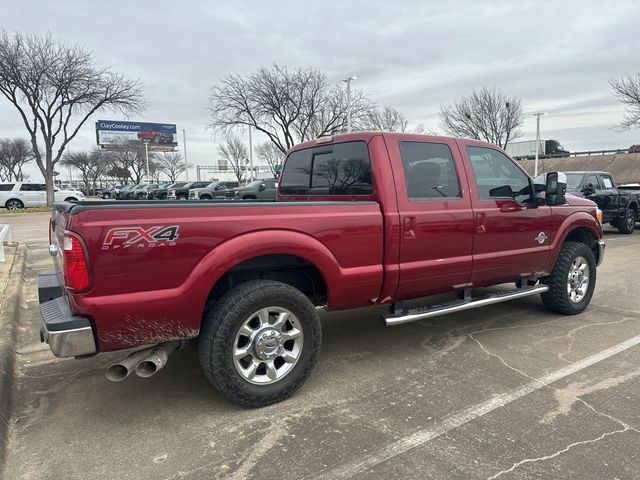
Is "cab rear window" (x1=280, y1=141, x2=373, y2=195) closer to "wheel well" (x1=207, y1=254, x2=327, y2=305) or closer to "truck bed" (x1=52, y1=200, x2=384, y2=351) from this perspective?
"truck bed" (x1=52, y1=200, x2=384, y2=351)

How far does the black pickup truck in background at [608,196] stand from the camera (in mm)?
12727

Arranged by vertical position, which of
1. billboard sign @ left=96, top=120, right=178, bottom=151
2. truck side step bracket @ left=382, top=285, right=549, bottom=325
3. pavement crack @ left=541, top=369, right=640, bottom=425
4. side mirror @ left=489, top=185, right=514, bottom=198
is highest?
billboard sign @ left=96, top=120, right=178, bottom=151

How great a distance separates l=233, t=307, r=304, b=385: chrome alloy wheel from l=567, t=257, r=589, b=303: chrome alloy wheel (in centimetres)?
345

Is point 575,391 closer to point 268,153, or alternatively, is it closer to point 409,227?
point 409,227

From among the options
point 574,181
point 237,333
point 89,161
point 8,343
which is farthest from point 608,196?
point 89,161

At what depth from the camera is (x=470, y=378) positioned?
3734 millimetres

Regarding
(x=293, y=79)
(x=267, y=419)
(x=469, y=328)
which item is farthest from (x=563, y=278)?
(x=293, y=79)

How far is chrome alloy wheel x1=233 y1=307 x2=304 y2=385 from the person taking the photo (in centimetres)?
322

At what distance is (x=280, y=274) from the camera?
3729 mm

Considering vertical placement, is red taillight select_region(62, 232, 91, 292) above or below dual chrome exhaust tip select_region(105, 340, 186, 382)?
above

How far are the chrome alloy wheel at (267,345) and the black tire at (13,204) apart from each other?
98.8ft

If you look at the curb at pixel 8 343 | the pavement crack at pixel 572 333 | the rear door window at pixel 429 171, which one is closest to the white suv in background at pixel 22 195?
the curb at pixel 8 343

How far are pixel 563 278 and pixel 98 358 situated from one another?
468cm

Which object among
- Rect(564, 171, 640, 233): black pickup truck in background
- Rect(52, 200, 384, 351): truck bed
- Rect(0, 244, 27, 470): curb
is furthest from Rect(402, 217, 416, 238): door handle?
Rect(564, 171, 640, 233): black pickup truck in background
